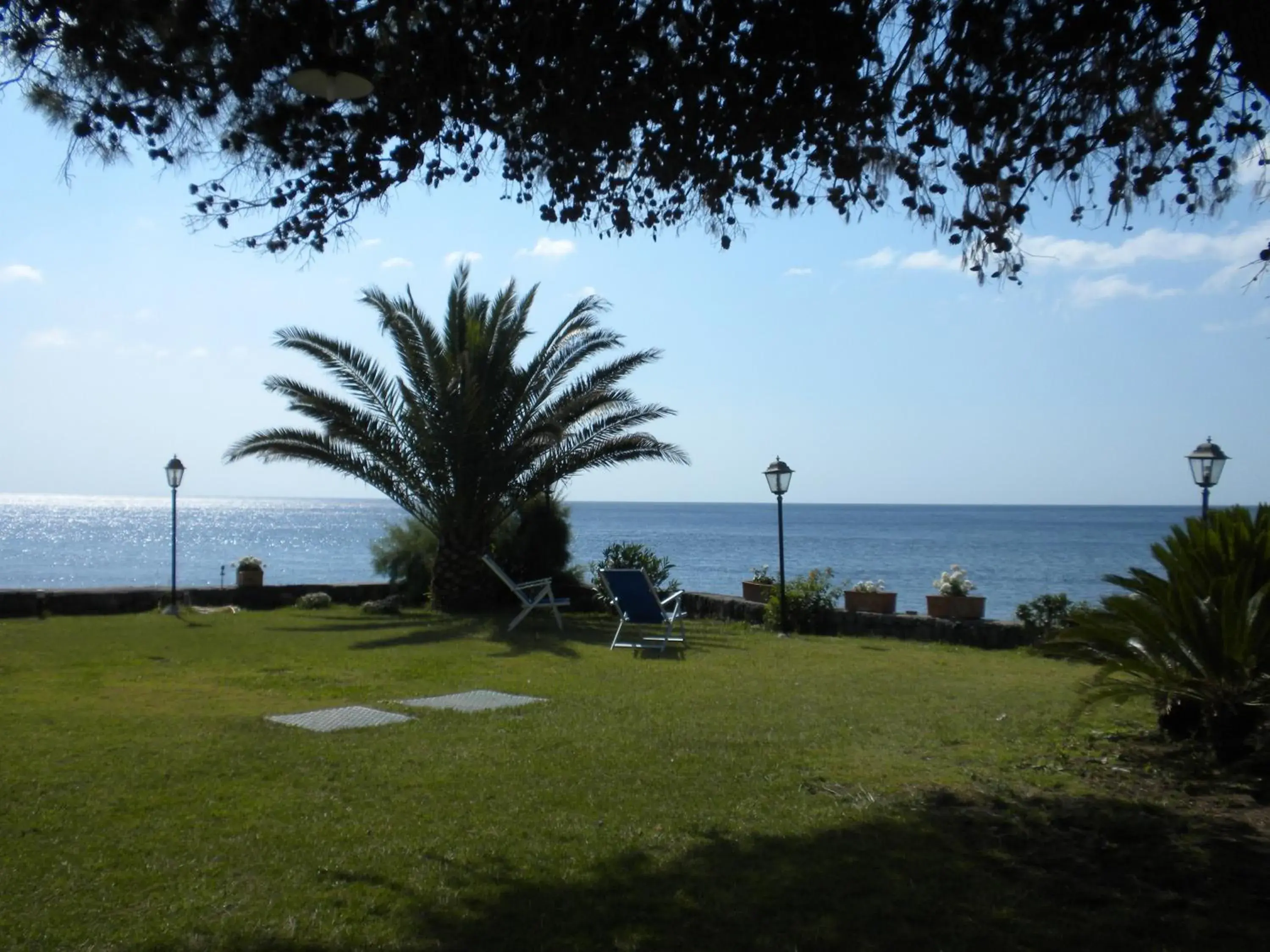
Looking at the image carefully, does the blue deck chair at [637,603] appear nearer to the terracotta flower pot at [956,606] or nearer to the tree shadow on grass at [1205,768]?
the terracotta flower pot at [956,606]

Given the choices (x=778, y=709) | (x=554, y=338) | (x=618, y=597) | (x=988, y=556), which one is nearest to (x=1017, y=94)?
(x=778, y=709)

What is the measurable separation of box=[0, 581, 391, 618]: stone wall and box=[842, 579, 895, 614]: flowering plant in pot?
7523 millimetres

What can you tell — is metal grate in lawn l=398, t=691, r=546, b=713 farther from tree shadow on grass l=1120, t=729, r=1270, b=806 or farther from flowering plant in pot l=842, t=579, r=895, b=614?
flowering plant in pot l=842, t=579, r=895, b=614

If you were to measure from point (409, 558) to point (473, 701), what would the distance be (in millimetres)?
10977

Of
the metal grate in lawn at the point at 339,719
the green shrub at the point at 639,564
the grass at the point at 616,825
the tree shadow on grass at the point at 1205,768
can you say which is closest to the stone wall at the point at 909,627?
the green shrub at the point at 639,564

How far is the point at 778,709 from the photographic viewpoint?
7039 millimetres

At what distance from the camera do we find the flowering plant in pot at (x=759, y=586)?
16.0 metres

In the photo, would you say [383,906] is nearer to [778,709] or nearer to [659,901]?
[659,901]

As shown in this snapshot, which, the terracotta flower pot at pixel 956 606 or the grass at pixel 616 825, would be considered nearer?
the grass at pixel 616 825

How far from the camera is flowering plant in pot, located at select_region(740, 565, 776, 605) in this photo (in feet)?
52.5

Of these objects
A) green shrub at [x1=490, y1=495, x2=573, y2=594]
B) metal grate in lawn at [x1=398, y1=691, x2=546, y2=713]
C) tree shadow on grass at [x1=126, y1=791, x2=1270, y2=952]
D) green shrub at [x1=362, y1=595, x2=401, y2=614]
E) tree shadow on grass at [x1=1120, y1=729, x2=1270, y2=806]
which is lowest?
tree shadow on grass at [x1=126, y1=791, x2=1270, y2=952]

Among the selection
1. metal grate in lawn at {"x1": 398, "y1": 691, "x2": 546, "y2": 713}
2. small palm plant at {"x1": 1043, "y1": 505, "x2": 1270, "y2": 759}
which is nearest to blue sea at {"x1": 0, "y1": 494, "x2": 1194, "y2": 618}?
small palm plant at {"x1": 1043, "y1": 505, "x2": 1270, "y2": 759}

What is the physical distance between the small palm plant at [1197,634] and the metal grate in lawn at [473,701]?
130 inches

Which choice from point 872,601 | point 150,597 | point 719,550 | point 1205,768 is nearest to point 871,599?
point 872,601
